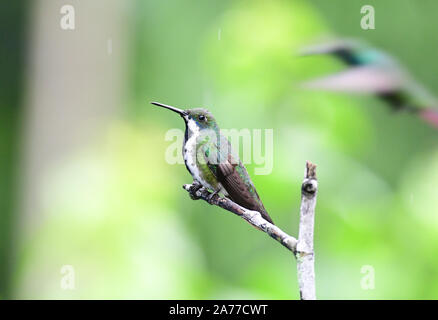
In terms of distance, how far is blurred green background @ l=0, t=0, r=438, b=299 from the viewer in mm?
1205

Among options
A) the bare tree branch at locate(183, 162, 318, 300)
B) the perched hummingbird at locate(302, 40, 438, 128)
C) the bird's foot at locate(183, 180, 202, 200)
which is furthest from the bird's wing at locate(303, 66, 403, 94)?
the bird's foot at locate(183, 180, 202, 200)

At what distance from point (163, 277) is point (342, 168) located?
20.7 inches

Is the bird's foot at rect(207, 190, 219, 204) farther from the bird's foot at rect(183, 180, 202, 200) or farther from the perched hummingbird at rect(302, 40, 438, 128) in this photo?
the perched hummingbird at rect(302, 40, 438, 128)

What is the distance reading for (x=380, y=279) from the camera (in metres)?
1.21

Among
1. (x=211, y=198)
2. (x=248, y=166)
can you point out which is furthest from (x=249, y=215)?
(x=248, y=166)

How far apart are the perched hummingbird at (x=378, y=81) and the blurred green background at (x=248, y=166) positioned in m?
0.42

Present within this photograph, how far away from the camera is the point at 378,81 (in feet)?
1.72

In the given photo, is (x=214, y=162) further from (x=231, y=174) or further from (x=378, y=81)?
(x=378, y=81)

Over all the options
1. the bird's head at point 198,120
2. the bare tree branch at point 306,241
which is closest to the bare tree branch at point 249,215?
the bare tree branch at point 306,241

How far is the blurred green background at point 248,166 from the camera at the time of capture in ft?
3.95

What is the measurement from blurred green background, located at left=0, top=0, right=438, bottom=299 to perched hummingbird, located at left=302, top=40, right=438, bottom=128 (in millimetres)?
421

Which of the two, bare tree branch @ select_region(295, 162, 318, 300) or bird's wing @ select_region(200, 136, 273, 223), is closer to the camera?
bare tree branch @ select_region(295, 162, 318, 300)

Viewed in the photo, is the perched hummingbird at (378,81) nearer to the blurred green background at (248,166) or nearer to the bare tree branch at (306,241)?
the bare tree branch at (306,241)
